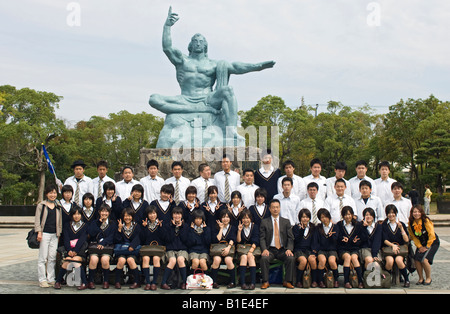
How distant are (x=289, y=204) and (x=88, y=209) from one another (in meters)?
2.69

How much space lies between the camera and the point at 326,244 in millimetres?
5984

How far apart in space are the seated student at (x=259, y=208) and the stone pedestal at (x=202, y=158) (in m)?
4.68

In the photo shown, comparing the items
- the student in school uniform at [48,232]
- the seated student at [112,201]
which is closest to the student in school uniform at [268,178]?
the seated student at [112,201]

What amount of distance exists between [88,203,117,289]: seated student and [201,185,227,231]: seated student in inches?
47.1

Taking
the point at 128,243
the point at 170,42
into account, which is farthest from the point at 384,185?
the point at 170,42

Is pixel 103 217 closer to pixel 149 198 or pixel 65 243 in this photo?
pixel 65 243

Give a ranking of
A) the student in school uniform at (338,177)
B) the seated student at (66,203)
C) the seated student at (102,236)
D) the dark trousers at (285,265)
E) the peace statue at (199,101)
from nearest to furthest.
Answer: the dark trousers at (285,265) < the seated student at (102,236) < the seated student at (66,203) < the student in school uniform at (338,177) < the peace statue at (199,101)

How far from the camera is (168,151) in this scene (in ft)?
37.9

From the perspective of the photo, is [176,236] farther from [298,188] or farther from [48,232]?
[298,188]

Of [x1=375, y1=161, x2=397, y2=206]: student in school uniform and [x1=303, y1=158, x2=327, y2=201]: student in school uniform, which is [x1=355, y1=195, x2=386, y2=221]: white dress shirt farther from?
[x1=303, y1=158, x2=327, y2=201]: student in school uniform

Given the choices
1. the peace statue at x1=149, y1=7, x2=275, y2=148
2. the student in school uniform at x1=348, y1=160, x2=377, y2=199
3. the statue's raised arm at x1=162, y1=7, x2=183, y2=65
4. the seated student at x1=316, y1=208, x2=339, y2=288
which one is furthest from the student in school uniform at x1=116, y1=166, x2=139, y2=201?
the statue's raised arm at x1=162, y1=7, x2=183, y2=65

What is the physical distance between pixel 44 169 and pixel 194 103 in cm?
1627

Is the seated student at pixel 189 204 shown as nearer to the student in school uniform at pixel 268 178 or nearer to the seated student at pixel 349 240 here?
the student in school uniform at pixel 268 178

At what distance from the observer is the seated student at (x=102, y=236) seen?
19.6 feet
